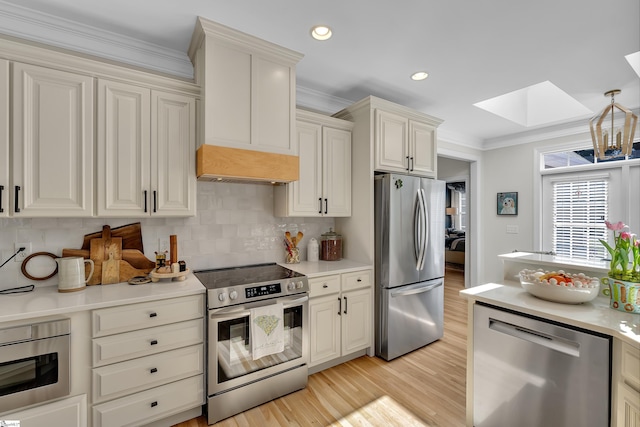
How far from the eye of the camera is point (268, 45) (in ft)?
7.30

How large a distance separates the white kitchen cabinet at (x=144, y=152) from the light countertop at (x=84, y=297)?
501mm

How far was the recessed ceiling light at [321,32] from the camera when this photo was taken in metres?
2.05

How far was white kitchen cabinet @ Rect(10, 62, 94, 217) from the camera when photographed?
168cm

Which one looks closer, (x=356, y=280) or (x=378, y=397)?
(x=378, y=397)

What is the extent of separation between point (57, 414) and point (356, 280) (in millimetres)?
2136

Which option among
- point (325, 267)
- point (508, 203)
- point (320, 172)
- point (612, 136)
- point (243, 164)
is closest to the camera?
point (243, 164)

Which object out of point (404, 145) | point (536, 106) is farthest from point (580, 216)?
point (404, 145)

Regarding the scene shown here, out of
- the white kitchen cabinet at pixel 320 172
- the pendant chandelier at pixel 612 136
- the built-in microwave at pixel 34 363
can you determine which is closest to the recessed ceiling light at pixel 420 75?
the white kitchen cabinet at pixel 320 172

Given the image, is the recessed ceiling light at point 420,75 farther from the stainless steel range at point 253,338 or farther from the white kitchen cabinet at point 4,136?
the white kitchen cabinet at point 4,136

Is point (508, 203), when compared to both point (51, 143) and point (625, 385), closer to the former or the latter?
point (625, 385)

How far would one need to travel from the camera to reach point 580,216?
4.08m

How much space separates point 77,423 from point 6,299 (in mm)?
820

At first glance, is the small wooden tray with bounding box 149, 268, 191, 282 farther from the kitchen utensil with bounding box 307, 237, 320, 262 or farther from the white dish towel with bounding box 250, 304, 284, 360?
the kitchen utensil with bounding box 307, 237, 320, 262

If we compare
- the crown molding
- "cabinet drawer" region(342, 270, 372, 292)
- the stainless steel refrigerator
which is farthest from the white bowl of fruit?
the crown molding
